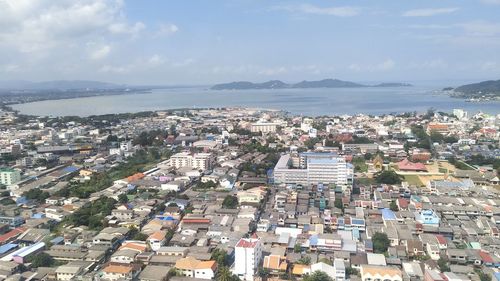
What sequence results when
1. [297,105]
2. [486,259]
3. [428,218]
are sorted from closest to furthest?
[486,259]
[428,218]
[297,105]

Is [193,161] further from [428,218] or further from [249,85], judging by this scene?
[249,85]

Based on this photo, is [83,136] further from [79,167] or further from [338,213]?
[338,213]

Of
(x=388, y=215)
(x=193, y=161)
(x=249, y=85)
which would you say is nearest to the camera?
(x=388, y=215)

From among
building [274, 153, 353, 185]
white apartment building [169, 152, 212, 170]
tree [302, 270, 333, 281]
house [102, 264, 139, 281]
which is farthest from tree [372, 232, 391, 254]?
white apartment building [169, 152, 212, 170]

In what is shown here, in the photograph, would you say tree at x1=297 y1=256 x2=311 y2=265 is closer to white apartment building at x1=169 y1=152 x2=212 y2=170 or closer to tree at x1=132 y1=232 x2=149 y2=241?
tree at x1=132 y1=232 x2=149 y2=241

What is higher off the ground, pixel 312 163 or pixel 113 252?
pixel 312 163

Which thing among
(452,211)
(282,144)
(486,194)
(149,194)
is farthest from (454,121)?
(149,194)

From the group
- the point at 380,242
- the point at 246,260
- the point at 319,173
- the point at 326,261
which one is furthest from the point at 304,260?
the point at 319,173
